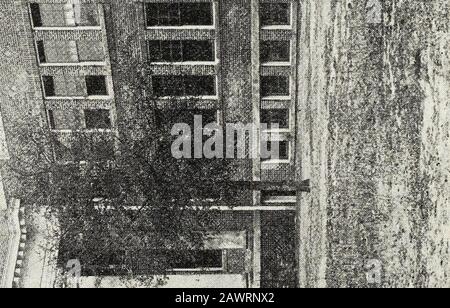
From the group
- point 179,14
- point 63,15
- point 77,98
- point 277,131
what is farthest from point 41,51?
point 277,131

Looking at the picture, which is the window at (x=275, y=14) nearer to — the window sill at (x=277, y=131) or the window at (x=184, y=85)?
the window at (x=184, y=85)

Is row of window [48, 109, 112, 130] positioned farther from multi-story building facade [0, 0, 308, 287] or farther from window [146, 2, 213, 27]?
window [146, 2, 213, 27]

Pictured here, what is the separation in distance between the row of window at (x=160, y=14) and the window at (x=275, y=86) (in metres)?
1.57

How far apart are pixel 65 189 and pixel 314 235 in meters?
7.05

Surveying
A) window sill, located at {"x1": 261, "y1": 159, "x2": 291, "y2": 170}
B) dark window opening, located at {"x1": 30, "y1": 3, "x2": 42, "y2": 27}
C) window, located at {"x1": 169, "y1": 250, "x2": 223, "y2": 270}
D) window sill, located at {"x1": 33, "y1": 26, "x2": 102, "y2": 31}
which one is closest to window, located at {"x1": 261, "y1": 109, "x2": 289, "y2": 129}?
window sill, located at {"x1": 261, "y1": 159, "x2": 291, "y2": 170}

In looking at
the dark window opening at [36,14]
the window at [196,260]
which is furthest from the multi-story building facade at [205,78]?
the window at [196,260]

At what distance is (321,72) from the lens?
12.7 m

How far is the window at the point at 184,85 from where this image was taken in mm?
15852

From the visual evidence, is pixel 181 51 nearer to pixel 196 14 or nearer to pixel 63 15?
pixel 196 14

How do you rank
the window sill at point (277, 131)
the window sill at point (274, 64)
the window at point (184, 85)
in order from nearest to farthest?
the window sill at point (274, 64) < the window at point (184, 85) < the window sill at point (277, 131)

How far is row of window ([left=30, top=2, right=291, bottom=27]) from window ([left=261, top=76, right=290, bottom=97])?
1.57 metres

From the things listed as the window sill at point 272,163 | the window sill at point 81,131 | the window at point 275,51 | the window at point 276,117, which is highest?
the window at point 275,51

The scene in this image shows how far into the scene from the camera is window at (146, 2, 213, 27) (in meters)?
15.0
